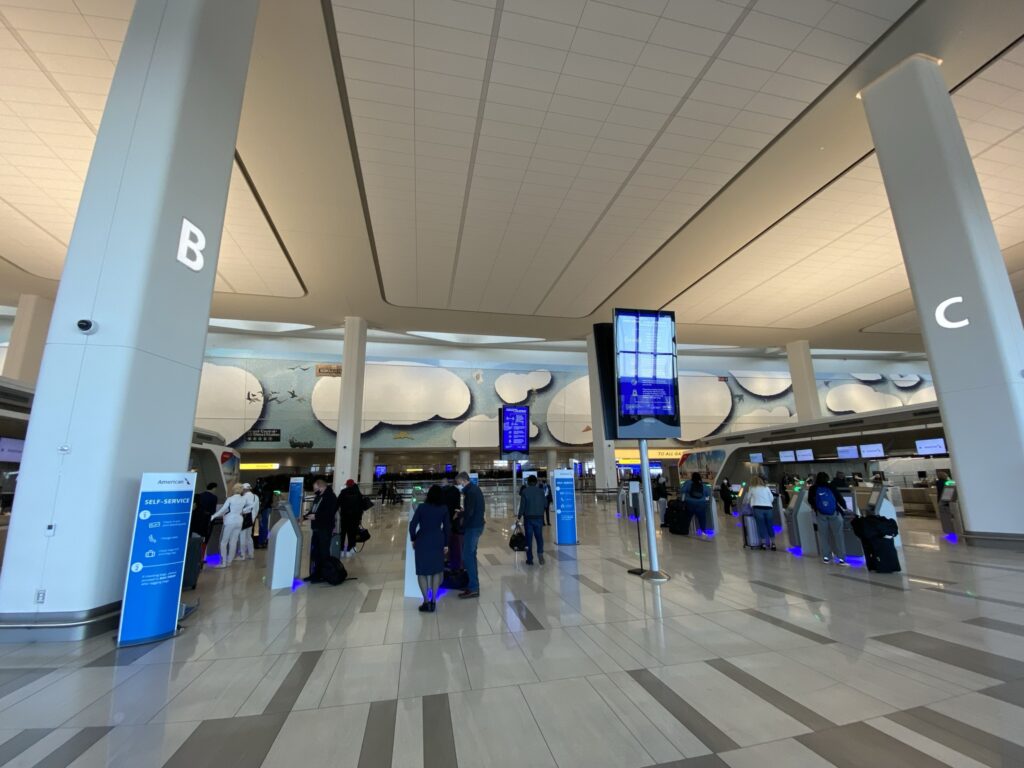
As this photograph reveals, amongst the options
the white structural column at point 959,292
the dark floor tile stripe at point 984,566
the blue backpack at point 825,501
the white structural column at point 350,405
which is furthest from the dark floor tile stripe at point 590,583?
the white structural column at point 350,405

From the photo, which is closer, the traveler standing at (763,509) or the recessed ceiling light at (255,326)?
the traveler standing at (763,509)

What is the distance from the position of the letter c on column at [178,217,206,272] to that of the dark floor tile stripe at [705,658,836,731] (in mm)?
6083

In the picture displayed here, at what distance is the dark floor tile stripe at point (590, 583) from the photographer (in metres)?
5.59

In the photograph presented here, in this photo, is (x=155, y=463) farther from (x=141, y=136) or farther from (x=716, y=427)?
(x=716, y=427)

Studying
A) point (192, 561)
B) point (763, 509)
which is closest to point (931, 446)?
point (763, 509)

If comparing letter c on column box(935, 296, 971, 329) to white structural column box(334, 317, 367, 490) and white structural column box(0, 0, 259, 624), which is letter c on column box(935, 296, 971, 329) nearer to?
white structural column box(0, 0, 259, 624)

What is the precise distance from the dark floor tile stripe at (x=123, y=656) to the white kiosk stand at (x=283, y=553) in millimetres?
2065

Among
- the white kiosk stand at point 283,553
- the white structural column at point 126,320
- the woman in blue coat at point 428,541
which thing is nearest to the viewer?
the white structural column at point 126,320

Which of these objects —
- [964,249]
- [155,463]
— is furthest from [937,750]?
[964,249]

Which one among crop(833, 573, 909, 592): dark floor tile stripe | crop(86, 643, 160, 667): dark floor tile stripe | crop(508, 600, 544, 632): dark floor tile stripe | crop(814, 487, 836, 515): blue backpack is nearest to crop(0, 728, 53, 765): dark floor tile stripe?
crop(86, 643, 160, 667): dark floor tile stripe

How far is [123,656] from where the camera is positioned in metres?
3.62

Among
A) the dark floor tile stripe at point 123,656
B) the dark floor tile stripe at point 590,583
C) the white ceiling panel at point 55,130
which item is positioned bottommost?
the dark floor tile stripe at point 590,583

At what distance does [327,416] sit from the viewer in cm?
2802

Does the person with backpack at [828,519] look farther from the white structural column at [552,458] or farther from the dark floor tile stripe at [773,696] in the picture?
the white structural column at [552,458]
